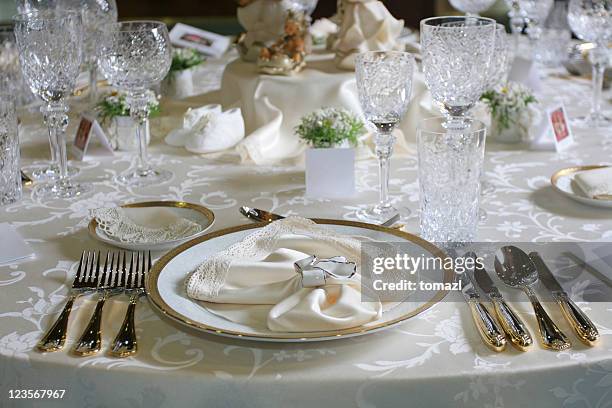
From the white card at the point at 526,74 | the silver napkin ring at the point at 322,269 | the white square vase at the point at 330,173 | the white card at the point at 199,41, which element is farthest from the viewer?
the white card at the point at 199,41

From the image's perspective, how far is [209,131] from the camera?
1.81 metres

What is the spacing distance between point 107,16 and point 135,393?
1.35 metres

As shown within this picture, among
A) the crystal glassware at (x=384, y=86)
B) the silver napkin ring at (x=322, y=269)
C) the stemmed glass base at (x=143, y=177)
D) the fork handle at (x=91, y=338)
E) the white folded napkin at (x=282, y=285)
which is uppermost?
the crystal glassware at (x=384, y=86)

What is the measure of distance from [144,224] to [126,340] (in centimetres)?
40

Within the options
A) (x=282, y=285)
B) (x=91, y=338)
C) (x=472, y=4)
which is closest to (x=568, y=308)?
(x=282, y=285)

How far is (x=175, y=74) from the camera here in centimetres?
227

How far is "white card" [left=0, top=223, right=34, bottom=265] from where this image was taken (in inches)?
48.4

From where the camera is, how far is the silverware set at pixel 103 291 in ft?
3.14

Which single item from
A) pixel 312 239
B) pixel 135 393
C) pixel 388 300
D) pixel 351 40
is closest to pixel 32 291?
pixel 135 393

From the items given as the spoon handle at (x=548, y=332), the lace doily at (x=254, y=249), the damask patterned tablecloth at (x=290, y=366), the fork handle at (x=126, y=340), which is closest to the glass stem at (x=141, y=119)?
the damask patterned tablecloth at (x=290, y=366)

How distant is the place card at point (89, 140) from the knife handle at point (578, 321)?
1146 millimetres

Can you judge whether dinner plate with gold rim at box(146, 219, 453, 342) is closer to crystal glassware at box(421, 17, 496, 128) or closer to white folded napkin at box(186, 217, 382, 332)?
white folded napkin at box(186, 217, 382, 332)

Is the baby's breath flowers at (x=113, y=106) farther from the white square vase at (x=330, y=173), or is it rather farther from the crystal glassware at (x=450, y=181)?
the crystal glassware at (x=450, y=181)

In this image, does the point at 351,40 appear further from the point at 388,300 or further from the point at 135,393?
the point at 135,393
